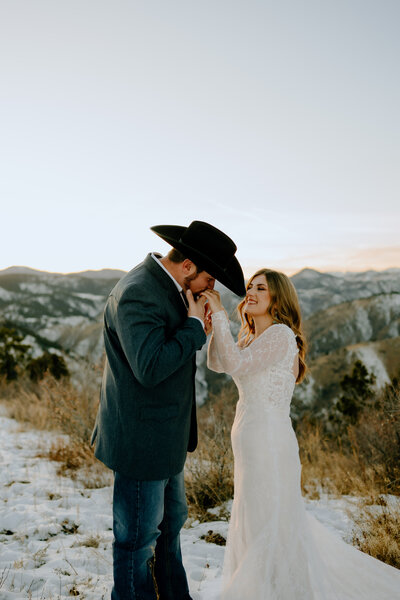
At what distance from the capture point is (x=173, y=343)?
79.7 inches

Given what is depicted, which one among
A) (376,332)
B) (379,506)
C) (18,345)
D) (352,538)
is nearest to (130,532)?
(352,538)

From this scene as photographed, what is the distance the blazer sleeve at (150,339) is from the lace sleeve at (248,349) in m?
0.44

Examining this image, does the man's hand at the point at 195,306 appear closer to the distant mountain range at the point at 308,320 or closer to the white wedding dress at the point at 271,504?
the white wedding dress at the point at 271,504

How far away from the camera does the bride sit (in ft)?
8.36

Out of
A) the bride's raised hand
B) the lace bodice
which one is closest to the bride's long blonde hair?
the lace bodice

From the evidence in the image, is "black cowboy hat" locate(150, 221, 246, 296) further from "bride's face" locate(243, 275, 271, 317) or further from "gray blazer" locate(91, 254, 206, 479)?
"bride's face" locate(243, 275, 271, 317)

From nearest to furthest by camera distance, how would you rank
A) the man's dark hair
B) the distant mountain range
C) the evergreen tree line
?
1. the man's dark hair
2. the evergreen tree line
3. the distant mountain range

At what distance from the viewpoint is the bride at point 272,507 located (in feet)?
8.36

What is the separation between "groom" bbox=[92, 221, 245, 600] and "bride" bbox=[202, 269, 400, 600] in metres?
0.27

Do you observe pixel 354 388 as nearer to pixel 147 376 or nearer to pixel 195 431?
pixel 195 431

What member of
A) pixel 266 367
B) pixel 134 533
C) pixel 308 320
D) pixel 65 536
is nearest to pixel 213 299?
pixel 266 367

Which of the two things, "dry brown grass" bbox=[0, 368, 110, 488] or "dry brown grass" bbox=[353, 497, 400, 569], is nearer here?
"dry brown grass" bbox=[353, 497, 400, 569]

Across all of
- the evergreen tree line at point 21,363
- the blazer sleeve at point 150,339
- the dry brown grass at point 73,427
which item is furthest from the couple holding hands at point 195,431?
the evergreen tree line at point 21,363

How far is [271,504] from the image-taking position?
2619 mm
